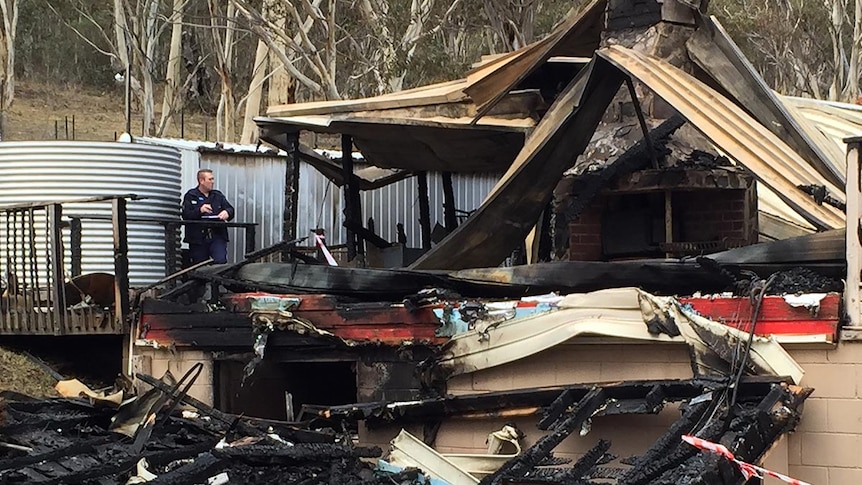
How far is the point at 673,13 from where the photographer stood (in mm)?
8469

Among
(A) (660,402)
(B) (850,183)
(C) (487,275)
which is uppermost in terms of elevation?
(B) (850,183)

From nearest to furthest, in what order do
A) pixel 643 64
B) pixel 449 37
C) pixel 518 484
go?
pixel 518 484 < pixel 643 64 < pixel 449 37

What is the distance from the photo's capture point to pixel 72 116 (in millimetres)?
35312

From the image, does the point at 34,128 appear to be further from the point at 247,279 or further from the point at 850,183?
the point at 850,183

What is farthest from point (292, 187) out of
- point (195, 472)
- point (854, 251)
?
point (854, 251)

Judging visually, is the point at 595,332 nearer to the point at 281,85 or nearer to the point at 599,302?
the point at 599,302

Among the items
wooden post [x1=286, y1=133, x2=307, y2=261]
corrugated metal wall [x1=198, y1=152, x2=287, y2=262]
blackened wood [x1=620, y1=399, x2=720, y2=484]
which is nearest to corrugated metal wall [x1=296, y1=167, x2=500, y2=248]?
corrugated metal wall [x1=198, y1=152, x2=287, y2=262]

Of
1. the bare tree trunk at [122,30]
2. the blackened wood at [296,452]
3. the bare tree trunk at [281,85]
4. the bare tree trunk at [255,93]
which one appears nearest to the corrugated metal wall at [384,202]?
the bare tree trunk at [281,85]

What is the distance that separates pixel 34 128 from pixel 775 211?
29.5 m

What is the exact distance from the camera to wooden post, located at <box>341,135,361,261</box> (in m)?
10.3

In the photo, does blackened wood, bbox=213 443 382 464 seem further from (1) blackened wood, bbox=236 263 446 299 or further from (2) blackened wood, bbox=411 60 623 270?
(2) blackened wood, bbox=411 60 623 270

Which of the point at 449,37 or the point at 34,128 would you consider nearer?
the point at 449,37

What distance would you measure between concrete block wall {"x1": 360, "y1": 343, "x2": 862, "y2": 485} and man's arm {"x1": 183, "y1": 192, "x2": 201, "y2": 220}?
5344mm

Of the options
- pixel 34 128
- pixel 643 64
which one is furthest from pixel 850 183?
pixel 34 128
